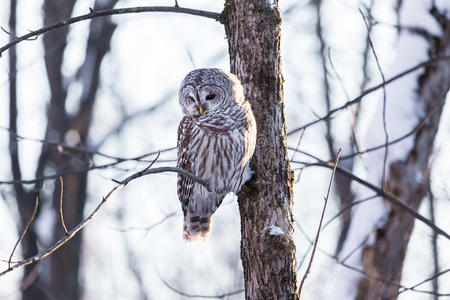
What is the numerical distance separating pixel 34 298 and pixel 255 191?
22.1 feet

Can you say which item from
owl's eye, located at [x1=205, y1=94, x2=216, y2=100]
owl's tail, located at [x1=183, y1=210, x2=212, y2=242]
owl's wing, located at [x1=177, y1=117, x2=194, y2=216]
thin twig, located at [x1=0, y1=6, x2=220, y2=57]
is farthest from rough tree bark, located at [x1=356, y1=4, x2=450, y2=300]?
thin twig, located at [x1=0, y1=6, x2=220, y2=57]

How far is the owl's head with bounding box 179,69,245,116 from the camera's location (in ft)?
14.6

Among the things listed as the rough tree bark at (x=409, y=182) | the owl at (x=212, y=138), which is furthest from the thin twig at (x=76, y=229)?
the rough tree bark at (x=409, y=182)

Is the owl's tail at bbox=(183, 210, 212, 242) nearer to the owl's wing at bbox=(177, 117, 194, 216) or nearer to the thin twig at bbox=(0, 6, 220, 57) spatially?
the owl's wing at bbox=(177, 117, 194, 216)

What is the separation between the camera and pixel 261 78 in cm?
419

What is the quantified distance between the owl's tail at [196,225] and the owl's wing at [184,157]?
189mm

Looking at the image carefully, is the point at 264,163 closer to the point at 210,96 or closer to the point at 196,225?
the point at 210,96

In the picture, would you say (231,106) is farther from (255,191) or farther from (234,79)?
(255,191)

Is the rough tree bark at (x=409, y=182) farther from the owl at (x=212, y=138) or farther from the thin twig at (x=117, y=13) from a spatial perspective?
the thin twig at (x=117, y=13)

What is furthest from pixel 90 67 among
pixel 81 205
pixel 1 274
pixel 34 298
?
pixel 1 274

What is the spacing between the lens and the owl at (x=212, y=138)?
4254 mm

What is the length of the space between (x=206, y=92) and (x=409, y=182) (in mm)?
2538

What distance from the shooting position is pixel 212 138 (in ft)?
14.9

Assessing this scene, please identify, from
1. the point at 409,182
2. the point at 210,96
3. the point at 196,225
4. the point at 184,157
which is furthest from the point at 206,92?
the point at 409,182
